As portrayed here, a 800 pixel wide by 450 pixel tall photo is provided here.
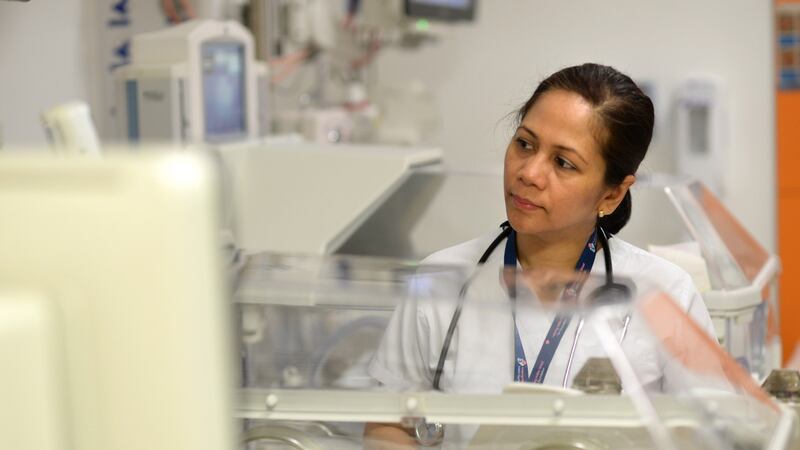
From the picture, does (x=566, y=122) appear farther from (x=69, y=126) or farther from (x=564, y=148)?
(x=69, y=126)

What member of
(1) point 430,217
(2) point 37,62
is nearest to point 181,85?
(2) point 37,62

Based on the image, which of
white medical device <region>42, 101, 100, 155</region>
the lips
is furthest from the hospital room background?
the lips

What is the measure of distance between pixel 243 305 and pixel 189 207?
0.43 metres

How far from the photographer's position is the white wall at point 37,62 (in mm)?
2650

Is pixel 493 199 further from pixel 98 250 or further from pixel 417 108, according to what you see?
pixel 417 108

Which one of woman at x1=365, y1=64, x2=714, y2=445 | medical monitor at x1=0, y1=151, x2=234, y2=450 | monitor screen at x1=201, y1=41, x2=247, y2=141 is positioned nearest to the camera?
medical monitor at x1=0, y1=151, x2=234, y2=450

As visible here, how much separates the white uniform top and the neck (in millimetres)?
403

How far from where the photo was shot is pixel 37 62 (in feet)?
9.09

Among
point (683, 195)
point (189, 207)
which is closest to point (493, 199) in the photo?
point (683, 195)

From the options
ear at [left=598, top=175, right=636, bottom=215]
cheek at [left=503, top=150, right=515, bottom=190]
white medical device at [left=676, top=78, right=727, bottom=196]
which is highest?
cheek at [left=503, top=150, right=515, bottom=190]

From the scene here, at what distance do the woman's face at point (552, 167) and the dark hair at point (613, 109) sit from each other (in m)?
0.02

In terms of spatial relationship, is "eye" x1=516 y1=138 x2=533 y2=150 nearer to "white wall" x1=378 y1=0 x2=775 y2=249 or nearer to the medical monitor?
the medical monitor

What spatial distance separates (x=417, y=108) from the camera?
493 cm

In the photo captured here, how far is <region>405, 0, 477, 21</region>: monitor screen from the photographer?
4.58m
